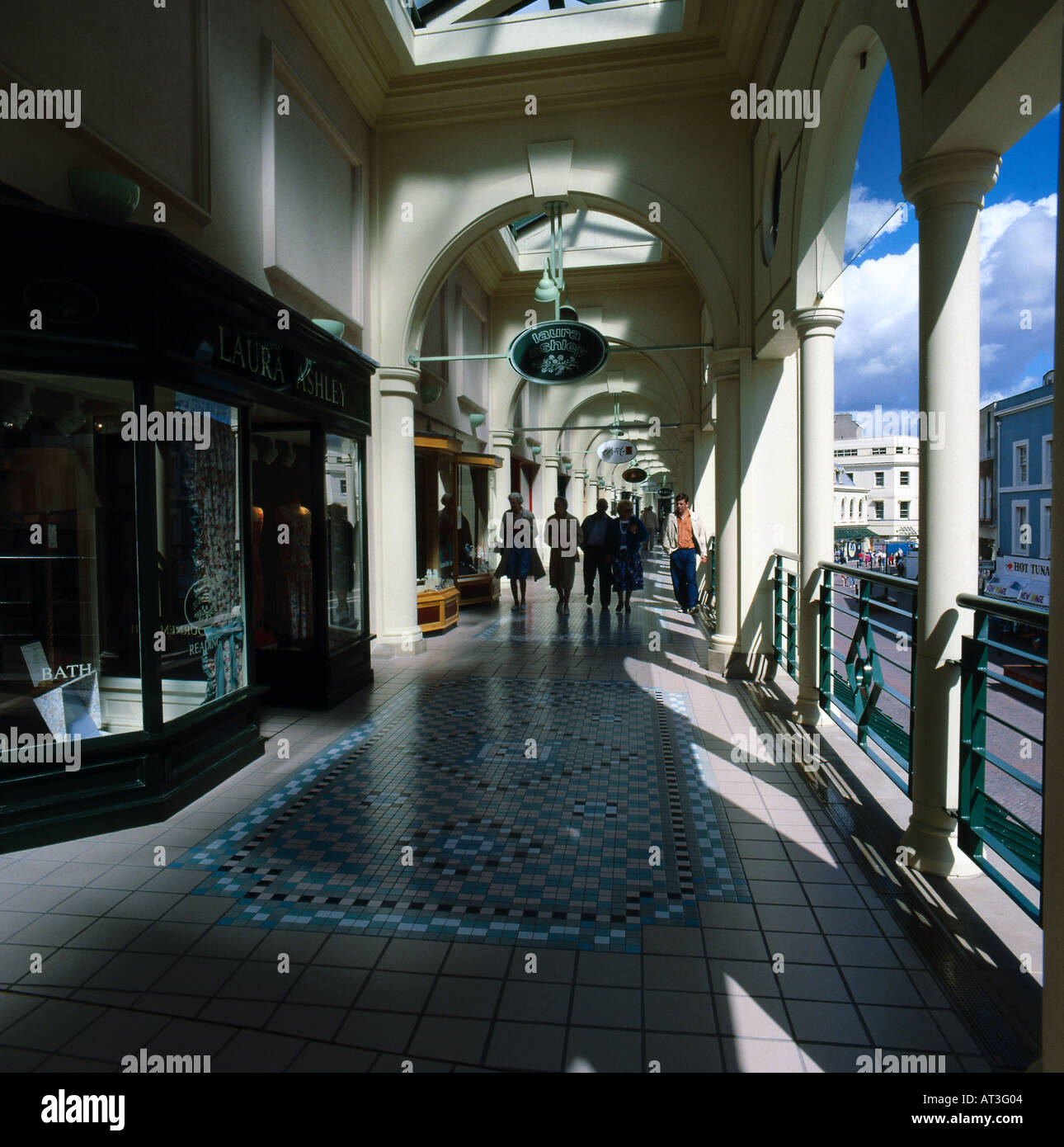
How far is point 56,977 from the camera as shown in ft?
8.66

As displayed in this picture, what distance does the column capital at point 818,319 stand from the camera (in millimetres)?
5242

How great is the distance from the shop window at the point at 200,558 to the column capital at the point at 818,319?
3.82m

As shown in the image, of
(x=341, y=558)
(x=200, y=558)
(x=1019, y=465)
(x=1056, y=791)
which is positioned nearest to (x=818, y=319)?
(x=1056, y=791)

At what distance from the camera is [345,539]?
6879mm

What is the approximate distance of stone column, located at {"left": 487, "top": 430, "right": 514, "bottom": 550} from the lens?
13.7m
